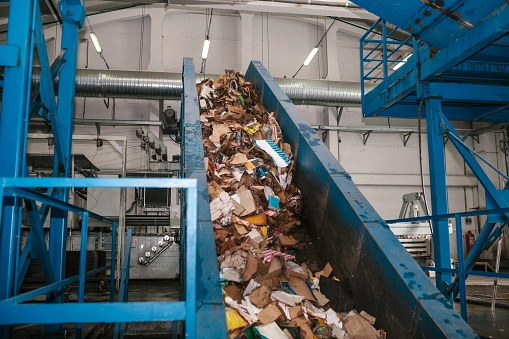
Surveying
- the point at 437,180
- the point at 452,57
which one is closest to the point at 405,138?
the point at 437,180

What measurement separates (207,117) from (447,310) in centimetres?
415

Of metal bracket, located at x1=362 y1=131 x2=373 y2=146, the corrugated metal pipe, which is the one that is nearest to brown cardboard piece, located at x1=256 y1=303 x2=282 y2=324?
the corrugated metal pipe

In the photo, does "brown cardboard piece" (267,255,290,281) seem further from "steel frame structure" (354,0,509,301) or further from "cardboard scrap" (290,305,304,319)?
"steel frame structure" (354,0,509,301)

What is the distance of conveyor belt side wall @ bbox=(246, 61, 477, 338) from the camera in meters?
2.99

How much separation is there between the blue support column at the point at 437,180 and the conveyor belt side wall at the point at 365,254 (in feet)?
7.00

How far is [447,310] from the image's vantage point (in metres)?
2.97

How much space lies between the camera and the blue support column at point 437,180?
5.75 m

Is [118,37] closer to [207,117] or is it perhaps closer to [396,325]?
[207,117]

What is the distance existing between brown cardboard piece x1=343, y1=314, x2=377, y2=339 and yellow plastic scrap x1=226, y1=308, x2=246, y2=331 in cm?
89

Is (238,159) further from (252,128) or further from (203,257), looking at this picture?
(203,257)

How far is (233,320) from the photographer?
10.2 feet

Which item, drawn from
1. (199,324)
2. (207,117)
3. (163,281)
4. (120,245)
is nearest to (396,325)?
(199,324)

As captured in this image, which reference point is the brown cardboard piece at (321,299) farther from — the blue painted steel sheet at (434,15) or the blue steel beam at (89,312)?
the blue painted steel sheet at (434,15)

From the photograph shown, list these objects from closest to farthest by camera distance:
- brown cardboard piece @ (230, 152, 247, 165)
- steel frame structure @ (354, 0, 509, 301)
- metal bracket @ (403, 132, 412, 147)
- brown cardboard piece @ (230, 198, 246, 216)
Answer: brown cardboard piece @ (230, 198, 246, 216), steel frame structure @ (354, 0, 509, 301), brown cardboard piece @ (230, 152, 247, 165), metal bracket @ (403, 132, 412, 147)
